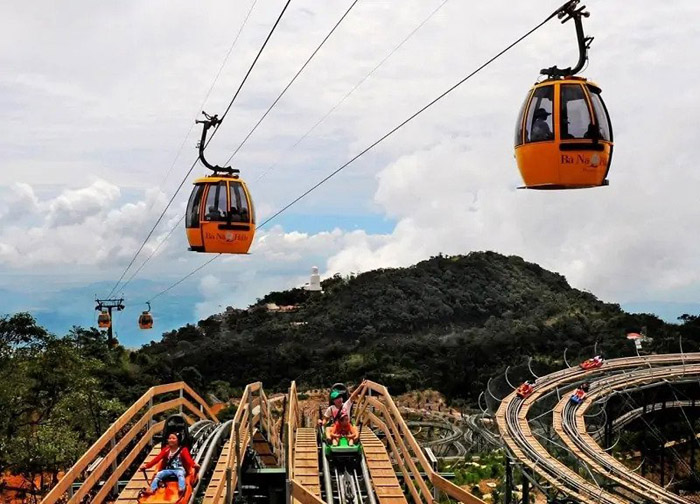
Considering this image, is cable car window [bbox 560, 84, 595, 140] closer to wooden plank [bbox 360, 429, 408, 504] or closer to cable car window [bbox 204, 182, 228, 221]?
wooden plank [bbox 360, 429, 408, 504]

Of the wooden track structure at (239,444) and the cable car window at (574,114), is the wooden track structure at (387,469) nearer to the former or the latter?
the wooden track structure at (239,444)

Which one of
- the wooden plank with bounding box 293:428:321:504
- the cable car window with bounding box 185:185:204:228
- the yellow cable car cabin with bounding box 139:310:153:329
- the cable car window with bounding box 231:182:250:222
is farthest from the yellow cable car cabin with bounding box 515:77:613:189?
the yellow cable car cabin with bounding box 139:310:153:329

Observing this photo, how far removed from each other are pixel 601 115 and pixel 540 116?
83 centimetres

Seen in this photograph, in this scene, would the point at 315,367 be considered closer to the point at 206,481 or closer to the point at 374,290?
the point at 374,290

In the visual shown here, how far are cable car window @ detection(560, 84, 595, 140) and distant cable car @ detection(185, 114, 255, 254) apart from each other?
791cm

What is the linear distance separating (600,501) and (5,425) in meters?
15.7

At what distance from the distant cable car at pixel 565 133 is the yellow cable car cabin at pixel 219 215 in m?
7.35

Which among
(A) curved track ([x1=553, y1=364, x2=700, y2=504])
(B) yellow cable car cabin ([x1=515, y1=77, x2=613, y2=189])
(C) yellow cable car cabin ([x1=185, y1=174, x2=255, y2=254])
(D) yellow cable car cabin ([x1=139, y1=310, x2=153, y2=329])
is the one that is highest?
(D) yellow cable car cabin ([x1=139, y1=310, x2=153, y2=329])

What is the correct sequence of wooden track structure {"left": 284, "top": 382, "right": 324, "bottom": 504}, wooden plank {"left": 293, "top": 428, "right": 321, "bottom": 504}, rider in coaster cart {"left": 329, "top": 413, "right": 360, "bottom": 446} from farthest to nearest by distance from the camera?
rider in coaster cart {"left": 329, "top": 413, "right": 360, "bottom": 446} → wooden plank {"left": 293, "top": 428, "right": 321, "bottom": 504} → wooden track structure {"left": 284, "top": 382, "right": 324, "bottom": 504}

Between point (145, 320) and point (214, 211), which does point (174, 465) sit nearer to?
point (214, 211)

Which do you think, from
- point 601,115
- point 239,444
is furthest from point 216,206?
point 601,115

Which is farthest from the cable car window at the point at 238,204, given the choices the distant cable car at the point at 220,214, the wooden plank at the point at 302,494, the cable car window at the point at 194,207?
the wooden plank at the point at 302,494

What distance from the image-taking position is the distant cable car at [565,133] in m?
9.05

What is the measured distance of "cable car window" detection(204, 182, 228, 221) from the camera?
15047 mm
